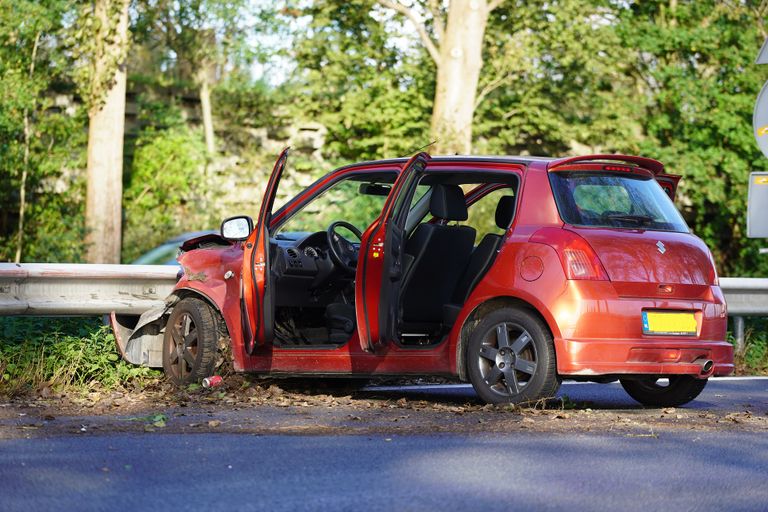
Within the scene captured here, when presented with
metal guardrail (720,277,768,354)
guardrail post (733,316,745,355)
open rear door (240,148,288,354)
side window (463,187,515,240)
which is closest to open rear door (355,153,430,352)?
open rear door (240,148,288,354)

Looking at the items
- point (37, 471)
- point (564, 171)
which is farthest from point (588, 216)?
point (37, 471)

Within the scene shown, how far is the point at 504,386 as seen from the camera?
863 centimetres

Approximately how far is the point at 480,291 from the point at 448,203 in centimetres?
64

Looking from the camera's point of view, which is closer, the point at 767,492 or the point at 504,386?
the point at 767,492

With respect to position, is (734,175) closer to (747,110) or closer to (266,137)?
(747,110)

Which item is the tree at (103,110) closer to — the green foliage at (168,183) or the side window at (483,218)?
the green foliage at (168,183)

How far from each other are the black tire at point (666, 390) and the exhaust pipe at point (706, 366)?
0.46 meters

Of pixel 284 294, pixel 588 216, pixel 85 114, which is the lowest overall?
pixel 284 294

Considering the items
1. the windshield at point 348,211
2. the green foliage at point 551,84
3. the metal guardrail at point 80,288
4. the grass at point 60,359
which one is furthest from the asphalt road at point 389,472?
the green foliage at point 551,84

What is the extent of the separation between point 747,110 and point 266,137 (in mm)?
9731

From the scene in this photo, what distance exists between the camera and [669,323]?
861 cm

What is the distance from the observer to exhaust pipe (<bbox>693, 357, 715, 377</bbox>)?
343 inches

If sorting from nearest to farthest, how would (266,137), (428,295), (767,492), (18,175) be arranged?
(767,492), (428,295), (18,175), (266,137)

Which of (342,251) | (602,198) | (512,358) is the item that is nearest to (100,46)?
(342,251)
